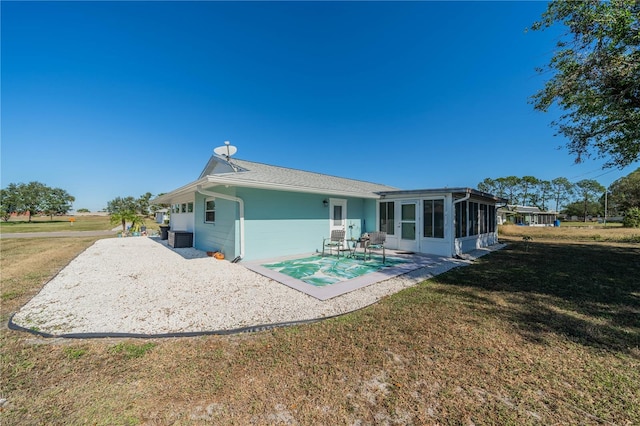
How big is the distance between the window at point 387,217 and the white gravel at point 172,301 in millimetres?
3876

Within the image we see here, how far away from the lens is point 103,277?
618 cm

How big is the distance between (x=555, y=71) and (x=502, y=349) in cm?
1069

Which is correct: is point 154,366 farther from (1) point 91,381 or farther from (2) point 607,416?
(2) point 607,416

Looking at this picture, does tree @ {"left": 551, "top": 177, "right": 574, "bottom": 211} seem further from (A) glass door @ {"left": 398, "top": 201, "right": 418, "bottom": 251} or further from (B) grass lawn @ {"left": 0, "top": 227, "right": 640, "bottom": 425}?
(B) grass lawn @ {"left": 0, "top": 227, "right": 640, "bottom": 425}

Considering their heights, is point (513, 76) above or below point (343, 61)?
below

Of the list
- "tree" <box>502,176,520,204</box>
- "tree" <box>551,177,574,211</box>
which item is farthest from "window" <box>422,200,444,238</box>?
"tree" <box>551,177,574,211</box>

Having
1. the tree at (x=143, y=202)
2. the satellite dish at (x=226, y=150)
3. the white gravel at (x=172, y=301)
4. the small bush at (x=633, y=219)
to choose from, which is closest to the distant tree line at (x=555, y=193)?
the small bush at (x=633, y=219)

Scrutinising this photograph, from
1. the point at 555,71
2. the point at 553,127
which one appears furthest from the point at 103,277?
the point at 553,127

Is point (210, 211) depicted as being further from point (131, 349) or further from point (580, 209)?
point (580, 209)

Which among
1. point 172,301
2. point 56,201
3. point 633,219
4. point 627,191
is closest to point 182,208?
point 172,301

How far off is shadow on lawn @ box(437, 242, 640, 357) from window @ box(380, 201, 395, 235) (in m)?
3.69

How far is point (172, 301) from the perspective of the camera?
4.55m

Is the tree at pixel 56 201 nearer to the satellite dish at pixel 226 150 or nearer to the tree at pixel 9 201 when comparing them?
the tree at pixel 9 201

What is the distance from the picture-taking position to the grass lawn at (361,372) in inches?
76.0
